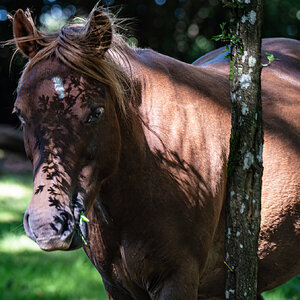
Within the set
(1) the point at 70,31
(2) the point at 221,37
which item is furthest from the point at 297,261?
(1) the point at 70,31


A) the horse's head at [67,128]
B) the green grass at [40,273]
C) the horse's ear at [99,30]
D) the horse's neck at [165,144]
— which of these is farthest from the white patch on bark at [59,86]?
the green grass at [40,273]

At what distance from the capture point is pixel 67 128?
1894 mm

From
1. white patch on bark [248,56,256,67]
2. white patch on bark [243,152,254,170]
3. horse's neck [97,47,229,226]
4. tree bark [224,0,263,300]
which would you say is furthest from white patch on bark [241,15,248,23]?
horse's neck [97,47,229,226]

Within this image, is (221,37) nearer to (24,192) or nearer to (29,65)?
(29,65)

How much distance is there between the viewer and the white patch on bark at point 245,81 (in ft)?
5.81

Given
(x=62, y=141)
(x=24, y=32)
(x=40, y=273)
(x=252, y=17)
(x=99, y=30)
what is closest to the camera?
(x=252, y=17)

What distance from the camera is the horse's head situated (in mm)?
1786

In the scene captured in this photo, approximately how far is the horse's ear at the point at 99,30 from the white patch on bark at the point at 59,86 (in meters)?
0.27

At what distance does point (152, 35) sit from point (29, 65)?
240 inches

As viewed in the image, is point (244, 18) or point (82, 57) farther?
point (82, 57)

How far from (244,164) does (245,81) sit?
32cm

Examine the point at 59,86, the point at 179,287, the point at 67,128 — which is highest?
the point at 59,86

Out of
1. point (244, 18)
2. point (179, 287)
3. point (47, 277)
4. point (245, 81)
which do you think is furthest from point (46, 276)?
point (244, 18)

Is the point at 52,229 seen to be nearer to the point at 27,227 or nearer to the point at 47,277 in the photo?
the point at 27,227
